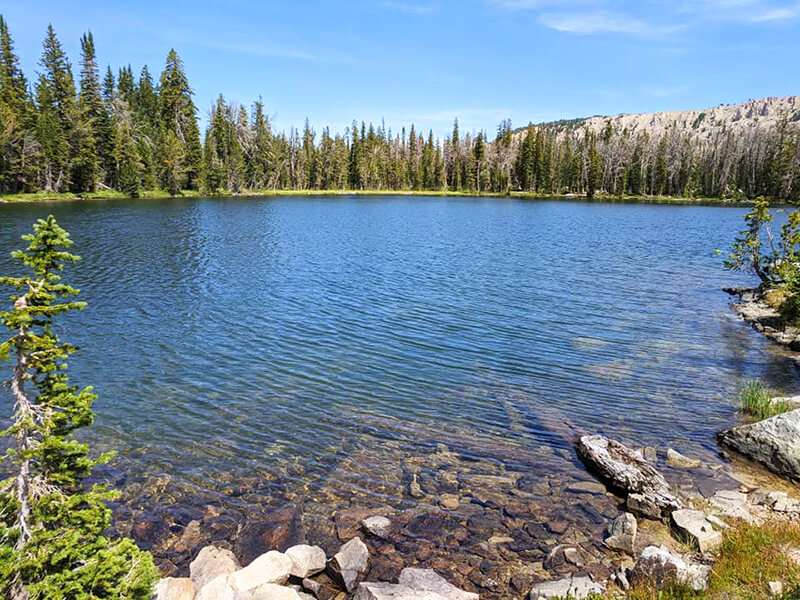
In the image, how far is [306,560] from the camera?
8.08m

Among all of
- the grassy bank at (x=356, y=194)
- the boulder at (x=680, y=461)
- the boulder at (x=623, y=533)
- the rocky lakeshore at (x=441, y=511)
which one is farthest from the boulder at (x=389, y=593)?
the grassy bank at (x=356, y=194)

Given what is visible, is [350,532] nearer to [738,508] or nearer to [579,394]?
[738,508]

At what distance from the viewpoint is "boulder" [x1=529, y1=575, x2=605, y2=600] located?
7.15 m

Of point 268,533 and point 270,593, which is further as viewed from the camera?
point 268,533

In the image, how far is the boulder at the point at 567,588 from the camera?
23.5 feet

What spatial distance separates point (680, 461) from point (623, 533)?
4.00m

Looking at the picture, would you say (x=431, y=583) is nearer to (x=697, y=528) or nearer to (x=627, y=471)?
(x=697, y=528)

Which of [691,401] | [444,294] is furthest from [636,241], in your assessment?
[691,401]

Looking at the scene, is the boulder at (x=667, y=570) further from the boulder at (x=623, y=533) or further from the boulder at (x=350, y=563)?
the boulder at (x=350, y=563)

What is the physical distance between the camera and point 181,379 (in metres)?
16.5

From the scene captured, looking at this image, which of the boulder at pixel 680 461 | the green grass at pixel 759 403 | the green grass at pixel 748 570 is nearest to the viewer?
the green grass at pixel 748 570

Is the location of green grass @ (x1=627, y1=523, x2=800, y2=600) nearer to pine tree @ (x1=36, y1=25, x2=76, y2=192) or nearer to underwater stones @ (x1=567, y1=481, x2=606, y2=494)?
underwater stones @ (x1=567, y1=481, x2=606, y2=494)

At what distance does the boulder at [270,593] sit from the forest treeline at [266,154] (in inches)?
1197

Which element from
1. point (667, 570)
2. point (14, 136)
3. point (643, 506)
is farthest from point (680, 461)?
point (14, 136)
